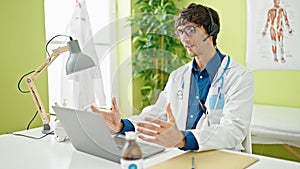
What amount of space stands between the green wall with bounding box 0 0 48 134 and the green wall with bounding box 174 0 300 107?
128 centimetres

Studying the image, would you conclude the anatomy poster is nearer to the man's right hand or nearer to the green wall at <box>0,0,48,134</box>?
the green wall at <box>0,0,48,134</box>

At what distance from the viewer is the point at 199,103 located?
150cm

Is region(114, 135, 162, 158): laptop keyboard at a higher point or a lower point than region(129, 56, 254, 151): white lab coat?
lower

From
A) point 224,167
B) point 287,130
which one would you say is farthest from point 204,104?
point 287,130

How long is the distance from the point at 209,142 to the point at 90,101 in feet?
1.61

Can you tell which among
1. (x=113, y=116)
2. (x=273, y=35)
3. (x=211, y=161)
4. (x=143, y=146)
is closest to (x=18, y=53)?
(x=113, y=116)

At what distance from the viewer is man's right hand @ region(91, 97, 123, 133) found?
55.4 inches

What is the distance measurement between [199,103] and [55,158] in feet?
2.01

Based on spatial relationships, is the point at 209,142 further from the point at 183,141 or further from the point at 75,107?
the point at 75,107

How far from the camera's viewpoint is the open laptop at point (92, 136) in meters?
1.26

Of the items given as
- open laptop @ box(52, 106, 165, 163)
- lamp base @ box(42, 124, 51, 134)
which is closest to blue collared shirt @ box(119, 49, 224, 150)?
open laptop @ box(52, 106, 165, 163)

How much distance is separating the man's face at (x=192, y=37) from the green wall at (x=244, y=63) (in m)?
1.79

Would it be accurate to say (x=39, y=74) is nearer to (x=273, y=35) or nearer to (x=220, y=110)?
(x=220, y=110)

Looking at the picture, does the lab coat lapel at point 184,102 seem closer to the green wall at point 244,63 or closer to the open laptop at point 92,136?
the open laptop at point 92,136
